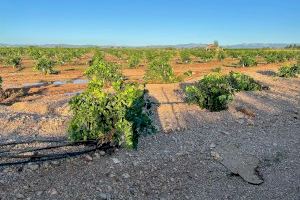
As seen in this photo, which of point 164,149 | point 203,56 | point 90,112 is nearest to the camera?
point 90,112

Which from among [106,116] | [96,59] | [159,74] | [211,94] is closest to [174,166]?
[106,116]

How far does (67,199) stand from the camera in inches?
315

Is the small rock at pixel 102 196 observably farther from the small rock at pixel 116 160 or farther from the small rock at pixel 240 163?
the small rock at pixel 240 163

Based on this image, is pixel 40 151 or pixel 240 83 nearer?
pixel 40 151

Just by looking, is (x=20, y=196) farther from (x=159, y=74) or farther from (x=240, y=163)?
(x=159, y=74)

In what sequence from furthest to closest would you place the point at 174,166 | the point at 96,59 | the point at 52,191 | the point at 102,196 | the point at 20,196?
the point at 96,59
the point at 174,166
the point at 102,196
the point at 52,191
the point at 20,196

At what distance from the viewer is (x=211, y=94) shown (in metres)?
15.7

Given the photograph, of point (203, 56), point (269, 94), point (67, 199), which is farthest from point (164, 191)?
point (203, 56)

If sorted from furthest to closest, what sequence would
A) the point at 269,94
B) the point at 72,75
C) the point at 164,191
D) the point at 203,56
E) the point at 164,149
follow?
1. the point at 203,56
2. the point at 72,75
3. the point at 269,94
4. the point at 164,149
5. the point at 164,191

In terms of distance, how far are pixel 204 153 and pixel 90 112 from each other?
3375mm

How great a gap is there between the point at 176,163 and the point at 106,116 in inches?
85.1

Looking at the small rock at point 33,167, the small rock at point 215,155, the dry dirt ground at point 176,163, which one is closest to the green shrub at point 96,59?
the dry dirt ground at point 176,163

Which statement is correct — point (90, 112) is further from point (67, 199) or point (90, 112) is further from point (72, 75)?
point (72, 75)

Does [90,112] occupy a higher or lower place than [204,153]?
higher
